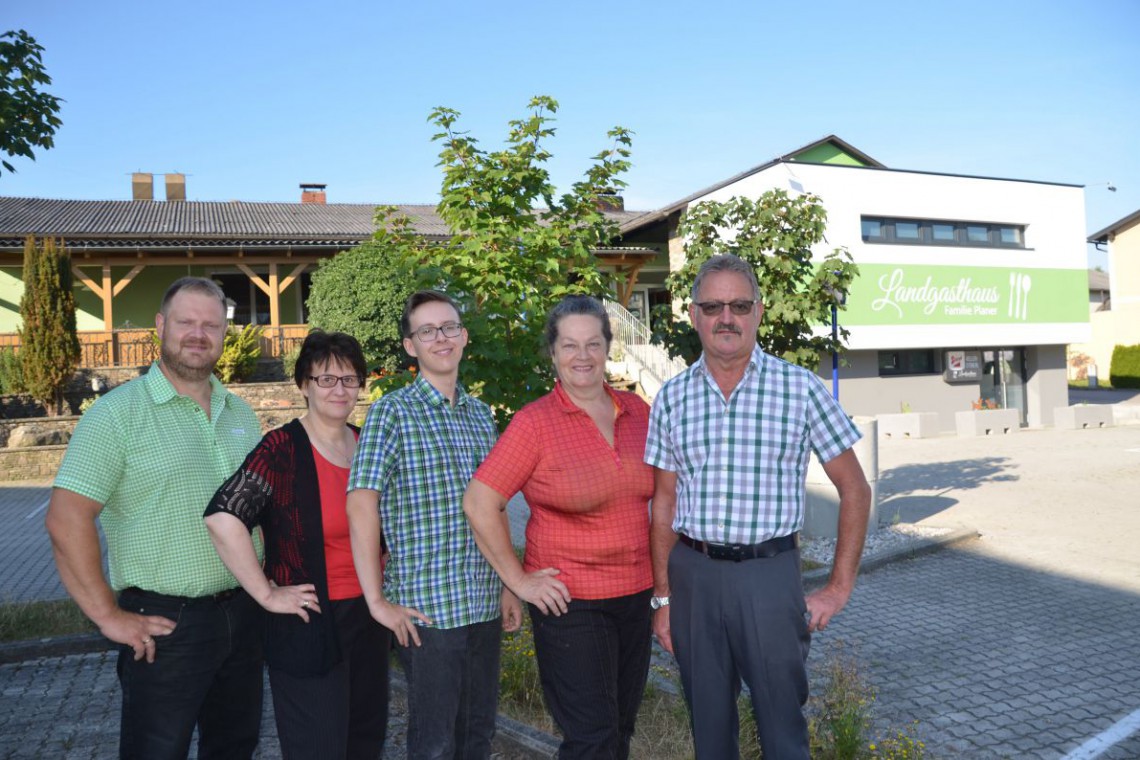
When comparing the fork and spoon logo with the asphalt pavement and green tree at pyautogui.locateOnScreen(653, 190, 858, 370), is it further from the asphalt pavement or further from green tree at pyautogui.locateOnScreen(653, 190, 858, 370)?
green tree at pyautogui.locateOnScreen(653, 190, 858, 370)

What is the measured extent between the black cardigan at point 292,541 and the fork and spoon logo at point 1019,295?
24335 mm

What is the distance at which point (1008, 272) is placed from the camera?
23031 millimetres

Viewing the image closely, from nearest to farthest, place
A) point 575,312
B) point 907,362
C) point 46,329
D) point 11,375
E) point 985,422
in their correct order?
point 575,312 < point 46,329 < point 11,375 < point 985,422 < point 907,362

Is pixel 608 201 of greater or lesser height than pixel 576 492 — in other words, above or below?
above

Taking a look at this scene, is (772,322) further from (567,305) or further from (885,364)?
(885,364)

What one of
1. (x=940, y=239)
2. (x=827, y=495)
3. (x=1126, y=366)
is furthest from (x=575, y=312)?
(x=1126, y=366)

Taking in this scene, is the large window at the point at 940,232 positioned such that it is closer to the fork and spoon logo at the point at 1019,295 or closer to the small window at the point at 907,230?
the small window at the point at 907,230

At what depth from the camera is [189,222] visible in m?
23.2

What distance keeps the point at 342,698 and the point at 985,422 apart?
69.9 feet

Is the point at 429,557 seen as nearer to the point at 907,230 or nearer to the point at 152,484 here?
the point at 152,484

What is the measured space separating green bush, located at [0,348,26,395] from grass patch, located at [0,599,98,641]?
1183 centimetres

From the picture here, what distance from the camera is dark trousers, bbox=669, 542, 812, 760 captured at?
2.70 metres

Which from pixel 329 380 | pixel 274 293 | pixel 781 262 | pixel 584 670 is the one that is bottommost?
pixel 584 670

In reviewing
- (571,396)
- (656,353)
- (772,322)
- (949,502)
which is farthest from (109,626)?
(656,353)
